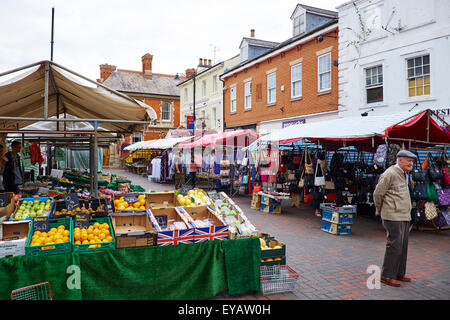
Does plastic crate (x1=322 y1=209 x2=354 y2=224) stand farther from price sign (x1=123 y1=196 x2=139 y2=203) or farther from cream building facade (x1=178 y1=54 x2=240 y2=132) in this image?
cream building facade (x1=178 y1=54 x2=240 y2=132)

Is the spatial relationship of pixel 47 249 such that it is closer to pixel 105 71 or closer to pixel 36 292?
pixel 36 292

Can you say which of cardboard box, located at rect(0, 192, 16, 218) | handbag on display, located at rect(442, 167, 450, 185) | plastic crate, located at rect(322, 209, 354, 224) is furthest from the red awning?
cardboard box, located at rect(0, 192, 16, 218)

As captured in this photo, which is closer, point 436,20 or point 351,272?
point 351,272

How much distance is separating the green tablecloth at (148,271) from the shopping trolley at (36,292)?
0.06 metres

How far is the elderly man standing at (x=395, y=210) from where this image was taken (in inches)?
185

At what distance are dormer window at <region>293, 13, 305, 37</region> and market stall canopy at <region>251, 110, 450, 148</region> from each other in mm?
10559

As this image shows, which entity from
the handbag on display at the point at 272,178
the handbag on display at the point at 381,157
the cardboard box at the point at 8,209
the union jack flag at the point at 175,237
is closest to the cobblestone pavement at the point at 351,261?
the union jack flag at the point at 175,237

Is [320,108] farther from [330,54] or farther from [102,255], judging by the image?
[102,255]

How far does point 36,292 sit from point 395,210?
4773 mm

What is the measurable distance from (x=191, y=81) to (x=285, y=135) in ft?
77.0

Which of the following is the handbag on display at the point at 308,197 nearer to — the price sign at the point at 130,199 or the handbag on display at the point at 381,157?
the handbag on display at the point at 381,157

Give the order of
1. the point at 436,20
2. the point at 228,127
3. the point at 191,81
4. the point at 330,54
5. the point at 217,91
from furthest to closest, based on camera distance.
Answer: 1. the point at 191,81
2. the point at 217,91
3. the point at 228,127
4. the point at 330,54
5. the point at 436,20
